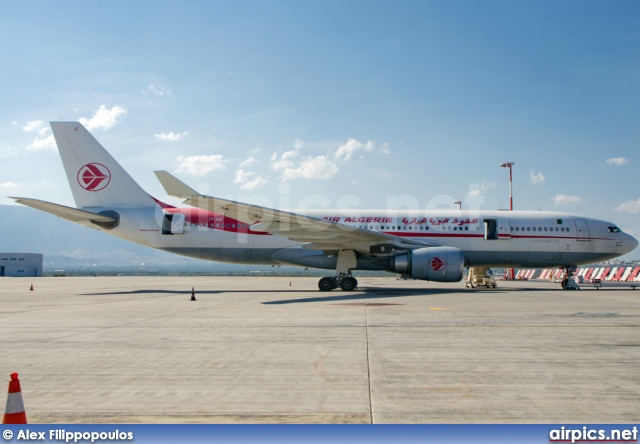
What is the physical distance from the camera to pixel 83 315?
1373 cm

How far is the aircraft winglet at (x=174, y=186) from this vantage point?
18625 millimetres

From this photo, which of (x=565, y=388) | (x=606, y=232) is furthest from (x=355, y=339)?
(x=606, y=232)

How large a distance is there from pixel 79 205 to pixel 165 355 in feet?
61.9

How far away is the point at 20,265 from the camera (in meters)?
57.4

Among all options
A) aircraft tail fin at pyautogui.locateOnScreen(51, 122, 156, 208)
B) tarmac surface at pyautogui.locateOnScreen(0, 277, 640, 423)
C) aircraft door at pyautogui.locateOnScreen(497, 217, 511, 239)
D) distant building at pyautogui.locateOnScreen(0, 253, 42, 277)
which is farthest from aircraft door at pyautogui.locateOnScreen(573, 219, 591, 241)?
distant building at pyautogui.locateOnScreen(0, 253, 42, 277)

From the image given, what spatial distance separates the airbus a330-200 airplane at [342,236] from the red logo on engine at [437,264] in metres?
0.04

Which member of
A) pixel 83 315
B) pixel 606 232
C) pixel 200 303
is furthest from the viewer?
pixel 606 232

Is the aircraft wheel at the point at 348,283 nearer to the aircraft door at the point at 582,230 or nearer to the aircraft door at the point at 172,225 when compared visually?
the aircraft door at the point at 172,225

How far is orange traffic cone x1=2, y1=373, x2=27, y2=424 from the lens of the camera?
416 centimetres

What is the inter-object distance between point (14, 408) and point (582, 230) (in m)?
26.1

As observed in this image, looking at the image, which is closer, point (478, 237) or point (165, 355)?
point (165, 355)

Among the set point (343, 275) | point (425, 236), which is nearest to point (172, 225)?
point (343, 275)

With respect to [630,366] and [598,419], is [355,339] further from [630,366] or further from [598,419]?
[598,419]

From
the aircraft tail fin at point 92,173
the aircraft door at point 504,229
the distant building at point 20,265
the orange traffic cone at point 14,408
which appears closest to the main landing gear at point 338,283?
the aircraft door at point 504,229
